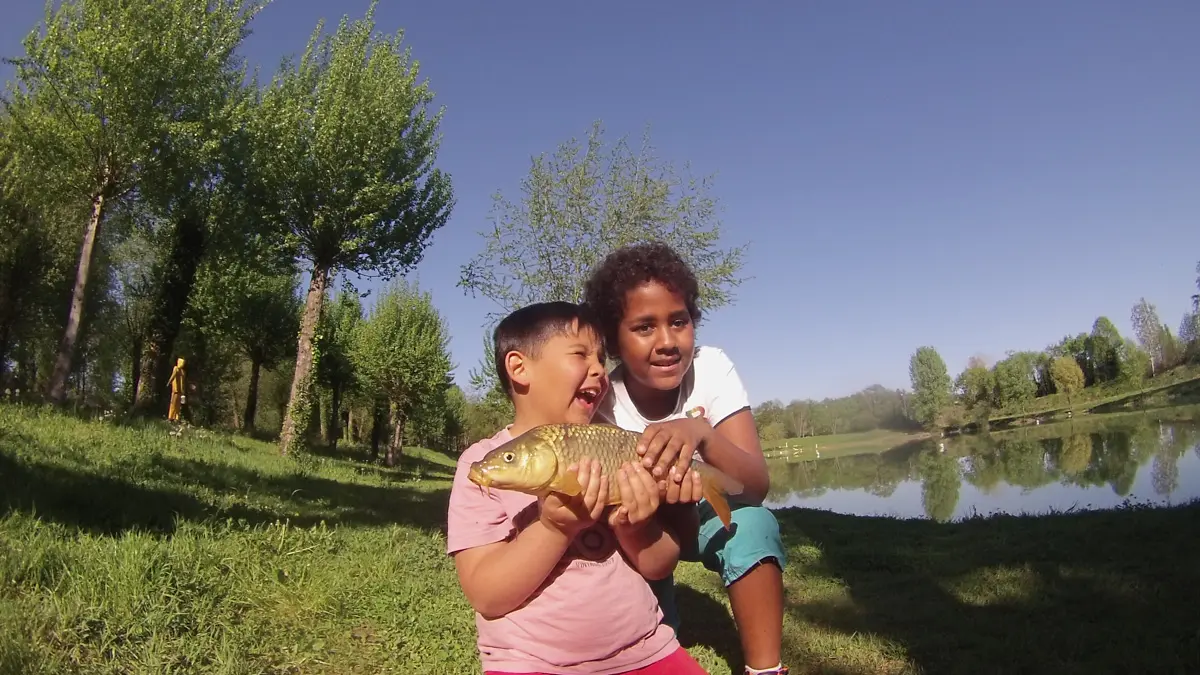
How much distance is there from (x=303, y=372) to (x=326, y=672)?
49.0 feet

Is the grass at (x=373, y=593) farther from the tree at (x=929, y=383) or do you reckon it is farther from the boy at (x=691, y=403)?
the tree at (x=929, y=383)

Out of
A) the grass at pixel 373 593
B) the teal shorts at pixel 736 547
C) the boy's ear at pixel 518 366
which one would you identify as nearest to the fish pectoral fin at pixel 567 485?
the boy's ear at pixel 518 366

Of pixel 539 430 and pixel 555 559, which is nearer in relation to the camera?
pixel 539 430

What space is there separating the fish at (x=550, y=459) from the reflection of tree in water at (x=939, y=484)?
42.8 feet

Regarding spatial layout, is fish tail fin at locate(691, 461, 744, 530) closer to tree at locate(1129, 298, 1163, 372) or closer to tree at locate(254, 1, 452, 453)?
tree at locate(254, 1, 452, 453)

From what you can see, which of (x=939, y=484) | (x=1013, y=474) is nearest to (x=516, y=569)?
(x=939, y=484)

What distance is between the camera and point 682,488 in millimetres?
1974

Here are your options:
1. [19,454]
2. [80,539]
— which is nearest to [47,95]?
[19,454]

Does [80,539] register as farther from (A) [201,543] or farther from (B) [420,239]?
(B) [420,239]

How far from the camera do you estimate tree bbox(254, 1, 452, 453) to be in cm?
1622

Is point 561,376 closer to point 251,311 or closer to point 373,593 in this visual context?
point 373,593

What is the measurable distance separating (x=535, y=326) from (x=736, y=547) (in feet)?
4.04

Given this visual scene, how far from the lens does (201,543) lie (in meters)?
4.38

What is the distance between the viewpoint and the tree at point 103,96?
1316 cm
